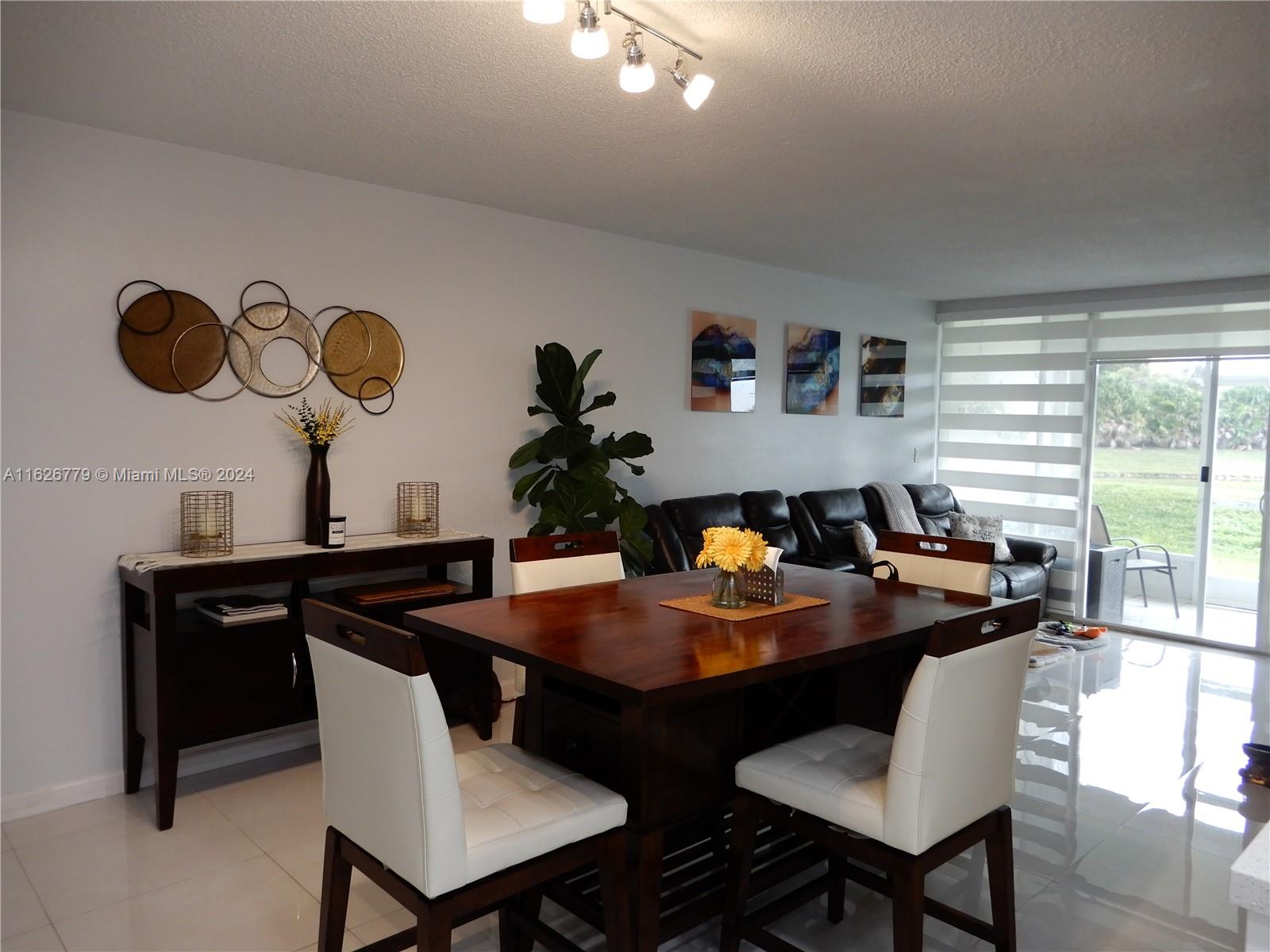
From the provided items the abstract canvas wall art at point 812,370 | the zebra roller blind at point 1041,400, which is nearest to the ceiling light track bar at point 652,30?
the abstract canvas wall art at point 812,370

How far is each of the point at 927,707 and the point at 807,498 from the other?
171 inches

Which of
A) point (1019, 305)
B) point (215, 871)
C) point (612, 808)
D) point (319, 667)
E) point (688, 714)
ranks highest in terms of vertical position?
point (1019, 305)

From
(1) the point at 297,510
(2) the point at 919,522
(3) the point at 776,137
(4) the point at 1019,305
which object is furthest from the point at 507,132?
(4) the point at 1019,305

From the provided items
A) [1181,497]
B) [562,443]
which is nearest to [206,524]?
[562,443]

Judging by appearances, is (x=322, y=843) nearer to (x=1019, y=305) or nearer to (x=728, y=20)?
(x=728, y=20)

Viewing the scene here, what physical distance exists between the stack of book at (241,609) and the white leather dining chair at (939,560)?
7.75 feet

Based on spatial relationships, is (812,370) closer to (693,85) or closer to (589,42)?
(693,85)

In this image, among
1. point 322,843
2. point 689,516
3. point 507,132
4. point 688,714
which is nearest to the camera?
point 688,714

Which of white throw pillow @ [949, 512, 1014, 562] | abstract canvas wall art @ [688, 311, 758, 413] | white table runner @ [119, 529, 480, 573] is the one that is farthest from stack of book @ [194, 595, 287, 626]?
white throw pillow @ [949, 512, 1014, 562]

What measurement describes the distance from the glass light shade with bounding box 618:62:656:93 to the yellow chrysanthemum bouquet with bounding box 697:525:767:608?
1.23 meters

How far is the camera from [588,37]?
6.82 feet

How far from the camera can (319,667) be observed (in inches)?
73.9

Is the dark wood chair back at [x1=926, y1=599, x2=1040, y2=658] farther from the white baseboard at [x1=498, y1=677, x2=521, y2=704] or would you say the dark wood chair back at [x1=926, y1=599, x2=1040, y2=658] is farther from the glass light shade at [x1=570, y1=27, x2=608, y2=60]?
the white baseboard at [x1=498, y1=677, x2=521, y2=704]

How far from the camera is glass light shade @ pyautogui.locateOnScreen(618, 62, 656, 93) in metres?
2.23
